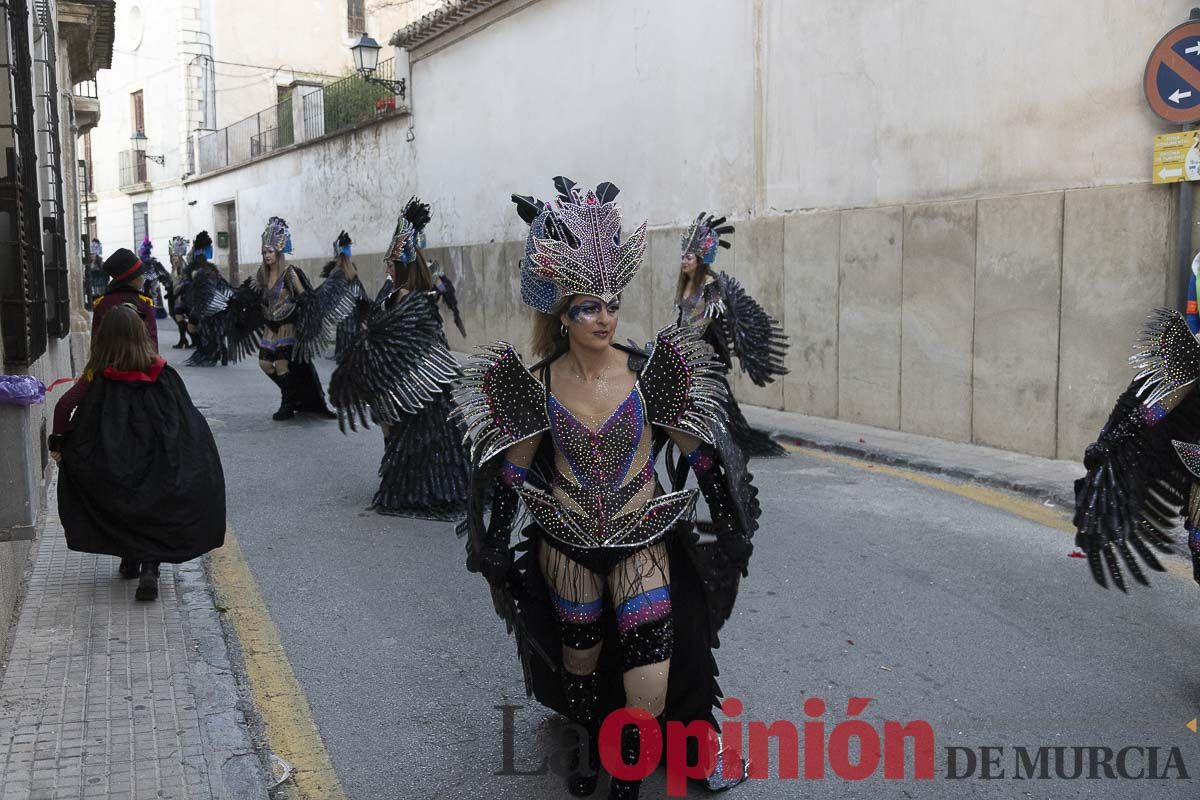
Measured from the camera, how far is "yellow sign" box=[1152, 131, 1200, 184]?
7254 millimetres

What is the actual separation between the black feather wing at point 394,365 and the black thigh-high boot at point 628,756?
12.2 feet

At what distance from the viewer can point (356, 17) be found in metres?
33.5

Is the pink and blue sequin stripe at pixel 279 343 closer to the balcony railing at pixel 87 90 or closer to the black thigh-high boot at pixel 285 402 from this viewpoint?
the black thigh-high boot at pixel 285 402

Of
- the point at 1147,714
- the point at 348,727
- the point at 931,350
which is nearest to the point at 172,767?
the point at 348,727

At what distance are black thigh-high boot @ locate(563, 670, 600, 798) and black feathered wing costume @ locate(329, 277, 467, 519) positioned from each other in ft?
10.8

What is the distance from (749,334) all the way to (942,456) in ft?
6.05

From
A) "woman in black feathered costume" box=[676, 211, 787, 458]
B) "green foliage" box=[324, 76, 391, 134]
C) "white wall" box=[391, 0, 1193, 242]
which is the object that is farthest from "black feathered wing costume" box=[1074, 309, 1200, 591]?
"green foliage" box=[324, 76, 391, 134]

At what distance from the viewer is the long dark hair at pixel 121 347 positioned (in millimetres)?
5090

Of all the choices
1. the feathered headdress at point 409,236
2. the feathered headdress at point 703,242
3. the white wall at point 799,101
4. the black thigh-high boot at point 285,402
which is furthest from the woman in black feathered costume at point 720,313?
the black thigh-high boot at point 285,402

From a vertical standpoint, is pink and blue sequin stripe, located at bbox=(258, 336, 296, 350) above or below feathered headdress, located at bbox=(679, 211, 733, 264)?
below

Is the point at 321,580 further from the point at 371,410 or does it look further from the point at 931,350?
the point at 931,350

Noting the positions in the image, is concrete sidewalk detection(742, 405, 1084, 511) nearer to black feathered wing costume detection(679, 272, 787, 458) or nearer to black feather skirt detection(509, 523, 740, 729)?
black feathered wing costume detection(679, 272, 787, 458)

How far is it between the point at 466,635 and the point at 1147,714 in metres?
2.75

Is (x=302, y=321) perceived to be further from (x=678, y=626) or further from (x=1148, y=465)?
(x=1148, y=465)
